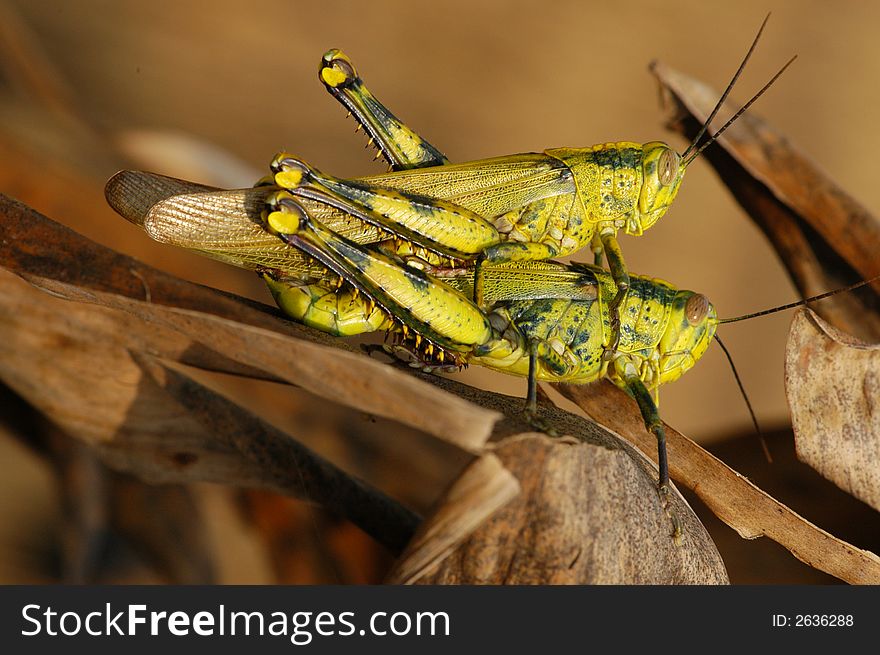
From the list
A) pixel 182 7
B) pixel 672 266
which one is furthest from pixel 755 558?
pixel 182 7

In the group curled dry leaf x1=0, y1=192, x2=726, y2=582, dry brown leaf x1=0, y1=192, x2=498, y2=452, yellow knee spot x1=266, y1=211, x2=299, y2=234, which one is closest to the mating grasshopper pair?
yellow knee spot x1=266, y1=211, x2=299, y2=234

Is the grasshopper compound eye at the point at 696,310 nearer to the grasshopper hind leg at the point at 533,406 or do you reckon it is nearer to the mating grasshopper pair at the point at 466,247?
the mating grasshopper pair at the point at 466,247

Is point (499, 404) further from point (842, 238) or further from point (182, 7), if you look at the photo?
point (182, 7)

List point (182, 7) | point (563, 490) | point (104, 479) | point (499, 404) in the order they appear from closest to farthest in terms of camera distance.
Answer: point (563, 490) → point (499, 404) → point (104, 479) → point (182, 7)

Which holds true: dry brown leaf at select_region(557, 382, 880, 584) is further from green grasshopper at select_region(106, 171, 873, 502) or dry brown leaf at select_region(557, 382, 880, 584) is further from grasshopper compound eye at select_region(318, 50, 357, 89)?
grasshopper compound eye at select_region(318, 50, 357, 89)

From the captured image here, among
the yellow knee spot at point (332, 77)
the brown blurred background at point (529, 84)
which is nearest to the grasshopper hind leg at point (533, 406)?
the yellow knee spot at point (332, 77)

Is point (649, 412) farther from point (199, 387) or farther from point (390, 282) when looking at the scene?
point (199, 387)
